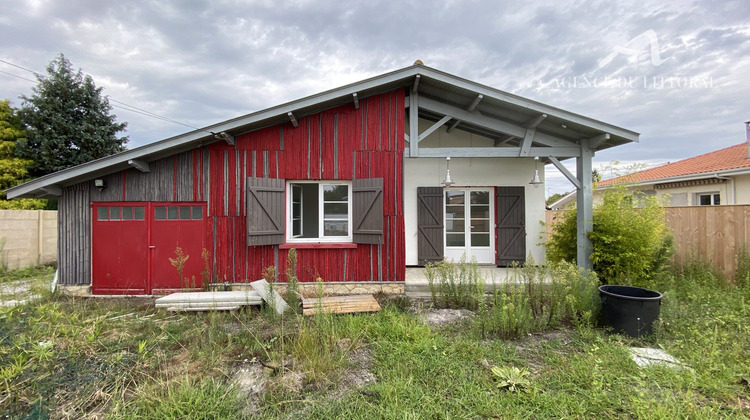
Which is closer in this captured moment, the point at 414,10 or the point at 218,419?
the point at 218,419

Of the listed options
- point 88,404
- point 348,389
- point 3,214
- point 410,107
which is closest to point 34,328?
point 88,404

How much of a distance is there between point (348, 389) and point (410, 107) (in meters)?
4.50

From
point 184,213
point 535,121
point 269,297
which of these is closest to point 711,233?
point 535,121

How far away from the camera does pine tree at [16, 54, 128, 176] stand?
10641 mm

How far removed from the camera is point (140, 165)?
4672 mm

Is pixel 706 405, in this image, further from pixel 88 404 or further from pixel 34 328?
pixel 34 328

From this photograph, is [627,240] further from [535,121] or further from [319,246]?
[319,246]

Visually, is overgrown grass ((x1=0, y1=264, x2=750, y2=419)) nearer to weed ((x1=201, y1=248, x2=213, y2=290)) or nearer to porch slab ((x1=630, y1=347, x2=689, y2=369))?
porch slab ((x1=630, y1=347, x2=689, y2=369))

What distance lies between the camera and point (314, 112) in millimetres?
5027

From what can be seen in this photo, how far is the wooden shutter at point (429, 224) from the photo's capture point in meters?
6.65

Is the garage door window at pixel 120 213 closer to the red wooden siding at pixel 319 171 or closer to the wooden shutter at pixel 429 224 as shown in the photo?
the red wooden siding at pixel 319 171

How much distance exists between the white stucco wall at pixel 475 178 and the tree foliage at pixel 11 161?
11.9m

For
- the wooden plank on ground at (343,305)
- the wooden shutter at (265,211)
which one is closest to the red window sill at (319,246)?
the wooden shutter at (265,211)

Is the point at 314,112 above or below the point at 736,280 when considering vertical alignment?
above
